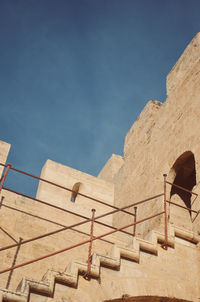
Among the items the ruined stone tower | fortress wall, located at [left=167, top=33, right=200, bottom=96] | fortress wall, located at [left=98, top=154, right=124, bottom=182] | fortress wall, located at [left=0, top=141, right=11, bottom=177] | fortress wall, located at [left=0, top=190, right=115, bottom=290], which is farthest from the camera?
fortress wall, located at [left=98, top=154, right=124, bottom=182]

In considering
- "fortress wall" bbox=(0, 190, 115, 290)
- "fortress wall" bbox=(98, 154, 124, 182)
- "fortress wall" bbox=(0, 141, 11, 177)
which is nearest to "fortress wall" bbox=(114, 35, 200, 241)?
"fortress wall" bbox=(0, 190, 115, 290)

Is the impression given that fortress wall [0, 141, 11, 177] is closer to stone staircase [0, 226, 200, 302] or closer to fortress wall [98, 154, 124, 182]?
fortress wall [98, 154, 124, 182]

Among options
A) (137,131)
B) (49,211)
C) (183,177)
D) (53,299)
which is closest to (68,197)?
Answer: (49,211)

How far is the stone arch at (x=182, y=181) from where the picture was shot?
10.1m

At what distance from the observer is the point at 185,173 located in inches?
413

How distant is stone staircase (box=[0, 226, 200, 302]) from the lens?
552 cm

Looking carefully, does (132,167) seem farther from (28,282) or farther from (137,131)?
(28,282)

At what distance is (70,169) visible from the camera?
565 inches

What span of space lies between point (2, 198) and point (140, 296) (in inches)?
210

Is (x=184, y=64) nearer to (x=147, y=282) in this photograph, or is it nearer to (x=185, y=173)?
(x=185, y=173)

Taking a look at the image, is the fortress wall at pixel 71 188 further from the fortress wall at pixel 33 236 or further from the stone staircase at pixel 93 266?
the stone staircase at pixel 93 266

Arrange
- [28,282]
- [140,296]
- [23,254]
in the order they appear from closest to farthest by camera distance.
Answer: [28,282] < [140,296] < [23,254]

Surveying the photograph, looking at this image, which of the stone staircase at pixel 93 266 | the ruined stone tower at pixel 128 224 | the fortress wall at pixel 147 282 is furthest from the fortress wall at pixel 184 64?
the fortress wall at pixel 147 282

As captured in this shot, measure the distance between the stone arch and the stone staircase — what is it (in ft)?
8.48
